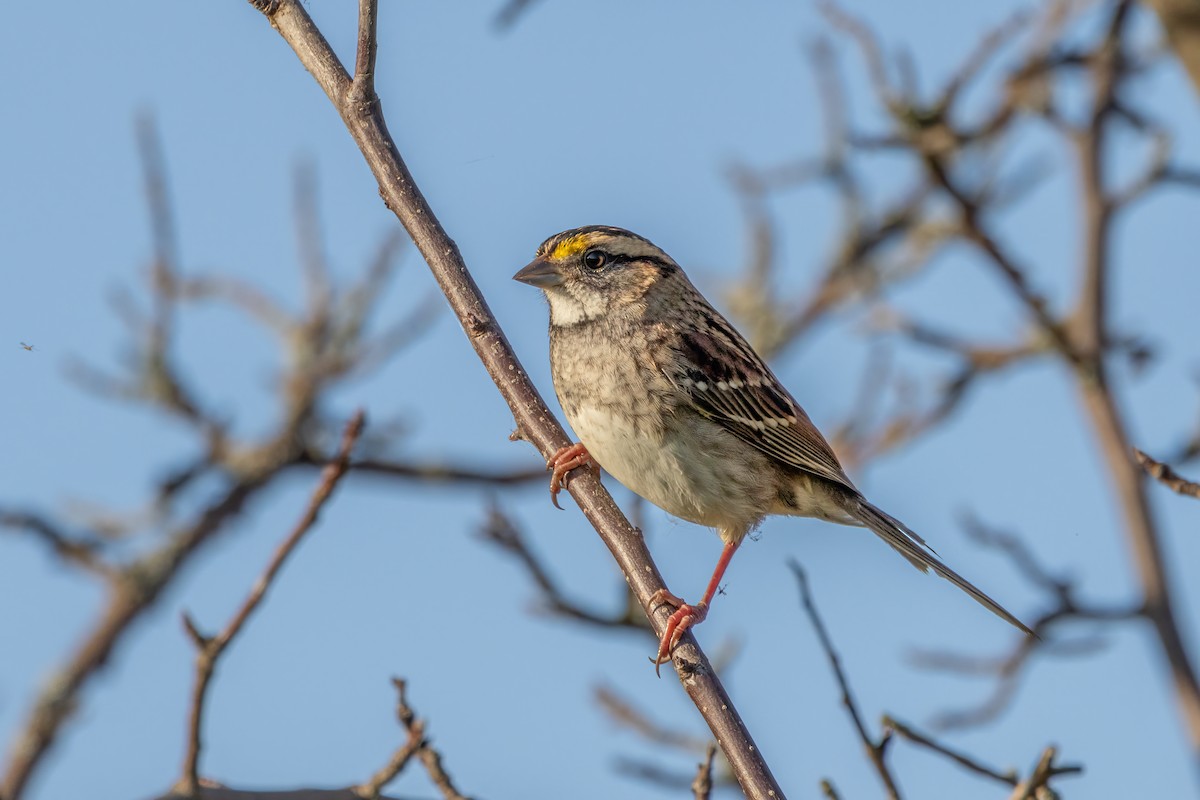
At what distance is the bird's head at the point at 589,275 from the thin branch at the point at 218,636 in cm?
209

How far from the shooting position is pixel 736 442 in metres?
5.56

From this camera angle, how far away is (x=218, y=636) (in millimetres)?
3178

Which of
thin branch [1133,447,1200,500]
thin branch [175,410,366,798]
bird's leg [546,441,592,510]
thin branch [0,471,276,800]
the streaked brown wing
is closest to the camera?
thin branch [175,410,366,798]

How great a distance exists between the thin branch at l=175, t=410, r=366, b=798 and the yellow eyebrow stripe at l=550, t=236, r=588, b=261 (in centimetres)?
221

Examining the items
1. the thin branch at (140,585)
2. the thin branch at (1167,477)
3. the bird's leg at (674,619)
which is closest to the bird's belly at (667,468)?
the bird's leg at (674,619)

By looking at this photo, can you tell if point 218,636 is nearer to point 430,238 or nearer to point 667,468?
point 430,238

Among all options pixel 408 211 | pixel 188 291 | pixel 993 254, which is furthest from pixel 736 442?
pixel 188 291

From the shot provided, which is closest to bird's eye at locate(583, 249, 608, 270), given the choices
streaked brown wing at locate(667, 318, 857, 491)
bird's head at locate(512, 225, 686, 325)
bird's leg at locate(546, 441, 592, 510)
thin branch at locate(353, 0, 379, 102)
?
bird's head at locate(512, 225, 686, 325)

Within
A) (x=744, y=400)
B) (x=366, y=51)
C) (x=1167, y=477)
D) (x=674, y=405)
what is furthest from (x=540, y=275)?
(x=1167, y=477)

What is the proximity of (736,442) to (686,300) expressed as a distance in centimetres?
71

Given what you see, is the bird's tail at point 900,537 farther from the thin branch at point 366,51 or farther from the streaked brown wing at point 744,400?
the thin branch at point 366,51

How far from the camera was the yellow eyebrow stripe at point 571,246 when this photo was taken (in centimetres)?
573

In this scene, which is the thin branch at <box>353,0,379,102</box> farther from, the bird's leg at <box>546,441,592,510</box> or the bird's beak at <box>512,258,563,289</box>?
the bird's beak at <box>512,258,563,289</box>

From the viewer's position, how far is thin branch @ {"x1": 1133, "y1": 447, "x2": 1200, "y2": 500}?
3.69 metres
